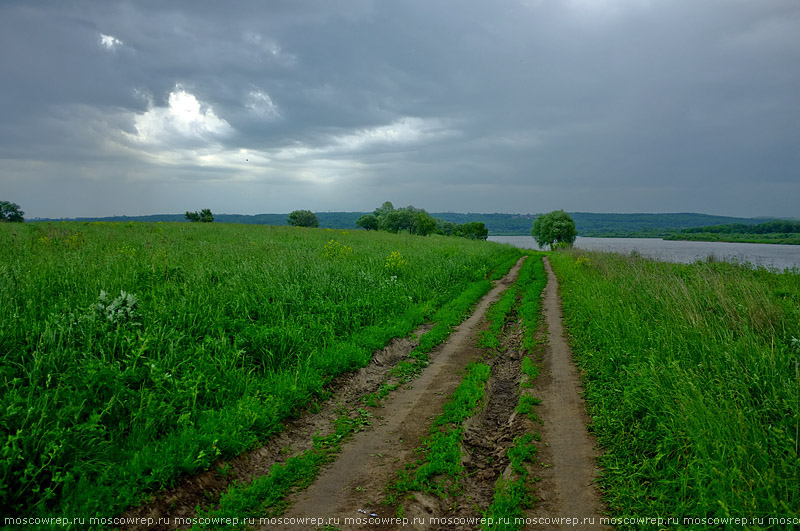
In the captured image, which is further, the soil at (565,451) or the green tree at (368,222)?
the green tree at (368,222)

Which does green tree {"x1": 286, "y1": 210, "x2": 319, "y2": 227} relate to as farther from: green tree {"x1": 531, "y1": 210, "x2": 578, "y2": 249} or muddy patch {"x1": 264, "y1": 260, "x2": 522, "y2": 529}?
muddy patch {"x1": 264, "y1": 260, "x2": 522, "y2": 529}

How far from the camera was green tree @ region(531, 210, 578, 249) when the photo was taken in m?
83.9

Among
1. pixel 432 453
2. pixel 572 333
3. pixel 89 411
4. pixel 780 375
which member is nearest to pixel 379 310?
pixel 572 333

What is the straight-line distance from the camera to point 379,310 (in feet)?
36.7

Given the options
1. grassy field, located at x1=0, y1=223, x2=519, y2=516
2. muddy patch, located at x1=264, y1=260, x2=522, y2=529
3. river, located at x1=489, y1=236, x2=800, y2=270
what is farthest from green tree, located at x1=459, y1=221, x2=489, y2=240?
muddy patch, located at x1=264, y1=260, x2=522, y2=529

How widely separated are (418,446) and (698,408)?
337 cm

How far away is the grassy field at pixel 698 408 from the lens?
12.0ft

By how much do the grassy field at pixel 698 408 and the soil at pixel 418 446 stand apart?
403mm

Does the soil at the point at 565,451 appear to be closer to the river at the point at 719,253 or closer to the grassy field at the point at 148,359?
→ the grassy field at the point at 148,359

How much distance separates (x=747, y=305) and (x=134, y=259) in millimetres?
14722

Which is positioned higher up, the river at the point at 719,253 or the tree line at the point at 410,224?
the tree line at the point at 410,224

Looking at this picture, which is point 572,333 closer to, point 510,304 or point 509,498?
point 510,304

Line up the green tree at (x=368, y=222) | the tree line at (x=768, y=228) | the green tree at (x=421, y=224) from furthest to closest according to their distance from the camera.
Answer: the green tree at (x=368, y=222)
the green tree at (x=421, y=224)
the tree line at (x=768, y=228)

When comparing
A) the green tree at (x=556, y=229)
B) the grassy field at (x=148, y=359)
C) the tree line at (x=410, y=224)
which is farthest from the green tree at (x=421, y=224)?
the grassy field at (x=148, y=359)
